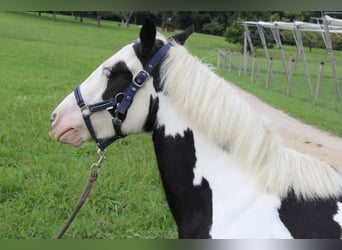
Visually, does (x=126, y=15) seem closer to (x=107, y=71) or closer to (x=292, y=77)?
(x=107, y=71)

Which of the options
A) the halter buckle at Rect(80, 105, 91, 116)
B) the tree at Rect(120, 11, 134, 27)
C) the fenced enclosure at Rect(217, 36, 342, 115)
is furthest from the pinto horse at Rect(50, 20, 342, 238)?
the fenced enclosure at Rect(217, 36, 342, 115)

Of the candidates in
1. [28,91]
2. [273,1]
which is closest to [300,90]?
[28,91]

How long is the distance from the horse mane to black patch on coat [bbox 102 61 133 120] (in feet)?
0.50

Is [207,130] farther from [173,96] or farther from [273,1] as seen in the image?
[273,1]

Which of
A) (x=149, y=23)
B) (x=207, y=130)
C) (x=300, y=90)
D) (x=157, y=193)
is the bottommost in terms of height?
(x=300, y=90)

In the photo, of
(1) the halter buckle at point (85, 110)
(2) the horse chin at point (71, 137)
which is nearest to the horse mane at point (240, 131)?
(1) the halter buckle at point (85, 110)

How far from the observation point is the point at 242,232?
1.40m

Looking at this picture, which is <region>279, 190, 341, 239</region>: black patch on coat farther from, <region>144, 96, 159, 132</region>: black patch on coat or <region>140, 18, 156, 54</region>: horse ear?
<region>140, 18, 156, 54</region>: horse ear

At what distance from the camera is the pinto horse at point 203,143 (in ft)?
4.76

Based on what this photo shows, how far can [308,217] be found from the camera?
4.73 ft

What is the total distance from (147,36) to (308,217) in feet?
2.99

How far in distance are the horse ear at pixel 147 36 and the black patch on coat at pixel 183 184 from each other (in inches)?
13.0

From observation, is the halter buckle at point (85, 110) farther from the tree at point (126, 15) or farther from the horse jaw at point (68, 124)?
the tree at point (126, 15)

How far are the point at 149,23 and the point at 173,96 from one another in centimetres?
30
